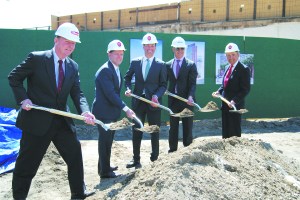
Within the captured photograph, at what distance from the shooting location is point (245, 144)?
5.24 m

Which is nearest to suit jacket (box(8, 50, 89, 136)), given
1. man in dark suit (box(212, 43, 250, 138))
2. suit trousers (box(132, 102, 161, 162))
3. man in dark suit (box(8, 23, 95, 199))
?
man in dark suit (box(8, 23, 95, 199))

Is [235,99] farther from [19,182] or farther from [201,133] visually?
[201,133]

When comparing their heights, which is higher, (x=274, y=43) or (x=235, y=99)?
(x=274, y=43)

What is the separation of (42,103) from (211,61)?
25.4 ft

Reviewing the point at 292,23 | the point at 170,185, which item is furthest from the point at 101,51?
the point at 292,23

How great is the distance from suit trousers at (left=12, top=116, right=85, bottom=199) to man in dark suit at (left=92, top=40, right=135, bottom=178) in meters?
1.02

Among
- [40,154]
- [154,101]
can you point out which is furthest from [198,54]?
[40,154]

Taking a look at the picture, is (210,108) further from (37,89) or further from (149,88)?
(37,89)

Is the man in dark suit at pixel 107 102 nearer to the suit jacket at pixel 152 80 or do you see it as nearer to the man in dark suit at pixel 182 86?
the suit jacket at pixel 152 80

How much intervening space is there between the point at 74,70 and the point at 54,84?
328 mm

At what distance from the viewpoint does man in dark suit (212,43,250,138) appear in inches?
230

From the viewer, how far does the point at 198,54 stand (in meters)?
10.8

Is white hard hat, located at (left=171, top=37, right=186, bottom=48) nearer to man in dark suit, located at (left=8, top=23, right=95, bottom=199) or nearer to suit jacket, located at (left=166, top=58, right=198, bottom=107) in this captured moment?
suit jacket, located at (left=166, top=58, right=198, bottom=107)

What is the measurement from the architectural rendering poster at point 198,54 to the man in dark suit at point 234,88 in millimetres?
4710
